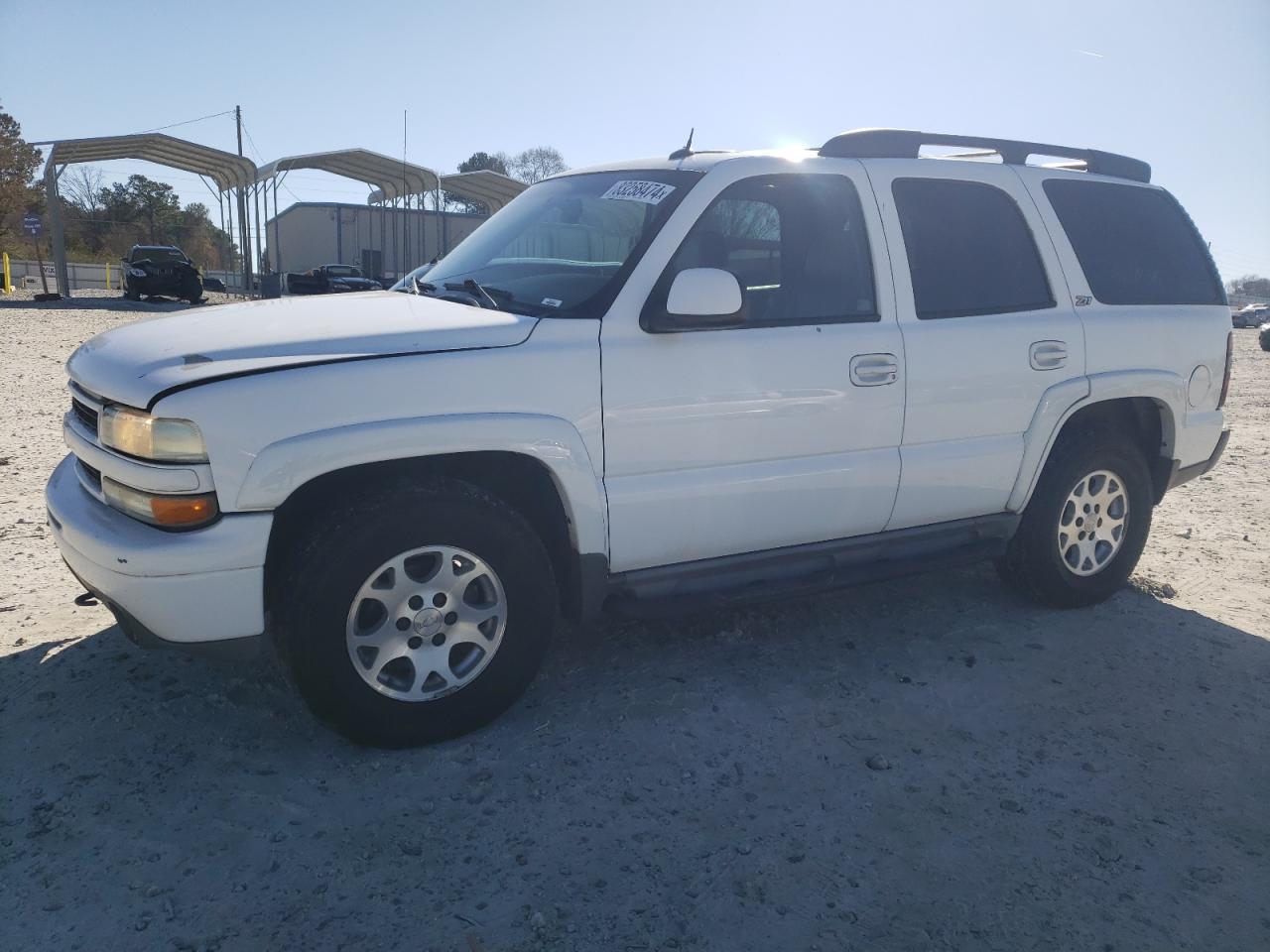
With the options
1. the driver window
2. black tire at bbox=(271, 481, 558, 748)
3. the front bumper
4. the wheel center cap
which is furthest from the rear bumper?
the front bumper

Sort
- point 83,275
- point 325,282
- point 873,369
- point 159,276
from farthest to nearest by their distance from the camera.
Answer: point 83,275 < point 325,282 < point 159,276 < point 873,369

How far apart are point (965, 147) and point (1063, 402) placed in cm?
122

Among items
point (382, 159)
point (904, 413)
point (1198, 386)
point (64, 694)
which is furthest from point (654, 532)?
point (382, 159)

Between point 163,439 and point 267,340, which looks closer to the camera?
point 163,439

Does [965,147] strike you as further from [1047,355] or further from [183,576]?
[183,576]

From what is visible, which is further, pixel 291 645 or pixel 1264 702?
pixel 1264 702

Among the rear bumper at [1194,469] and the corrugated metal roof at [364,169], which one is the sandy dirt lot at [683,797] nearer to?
the rear bumper at [1194,469]

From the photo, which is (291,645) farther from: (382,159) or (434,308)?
(382,159)

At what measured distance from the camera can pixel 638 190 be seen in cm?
355

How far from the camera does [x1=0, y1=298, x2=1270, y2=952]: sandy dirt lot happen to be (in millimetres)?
2297

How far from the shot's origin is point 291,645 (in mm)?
2752

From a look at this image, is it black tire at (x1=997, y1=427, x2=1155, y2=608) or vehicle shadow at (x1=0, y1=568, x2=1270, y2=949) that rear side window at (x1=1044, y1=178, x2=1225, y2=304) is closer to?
black tire at (x1=997, y1=427, x2=1155, y2=608)

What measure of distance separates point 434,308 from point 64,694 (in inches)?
73.5

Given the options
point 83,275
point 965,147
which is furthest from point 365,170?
point 965,147
